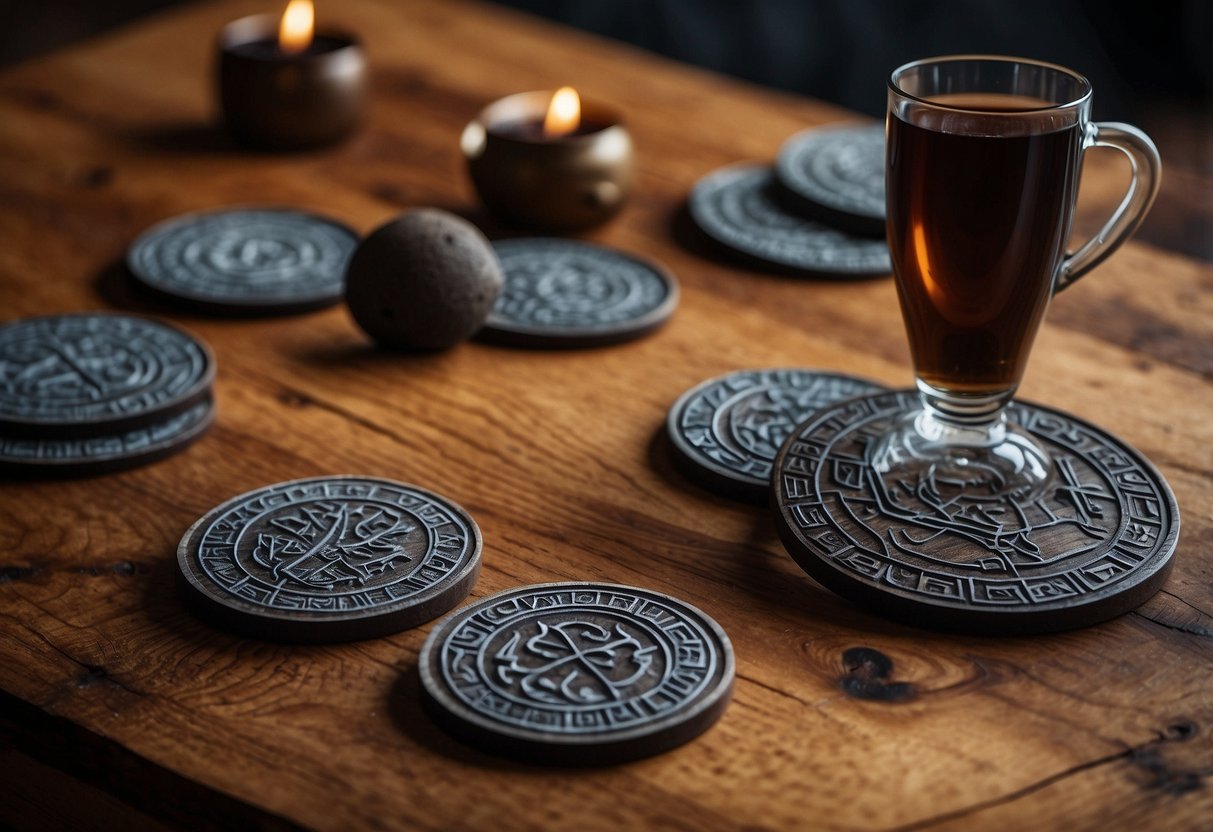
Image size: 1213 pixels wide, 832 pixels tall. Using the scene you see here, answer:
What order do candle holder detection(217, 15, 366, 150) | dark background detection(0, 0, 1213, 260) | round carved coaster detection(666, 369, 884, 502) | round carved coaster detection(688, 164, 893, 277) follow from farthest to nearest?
dark background detection(0, 0, 1213, 260) → candle holder detection(217, 15, 366, 150) → round carved coaster detection(688, 164, 893, 277) → round carved coaster detection(666, 369, 884, 502)

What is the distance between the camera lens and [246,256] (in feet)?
4.57

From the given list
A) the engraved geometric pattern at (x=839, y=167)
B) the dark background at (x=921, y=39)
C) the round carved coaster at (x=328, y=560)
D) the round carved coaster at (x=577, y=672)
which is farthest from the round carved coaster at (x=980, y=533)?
the dark background at (x=921, y=39)

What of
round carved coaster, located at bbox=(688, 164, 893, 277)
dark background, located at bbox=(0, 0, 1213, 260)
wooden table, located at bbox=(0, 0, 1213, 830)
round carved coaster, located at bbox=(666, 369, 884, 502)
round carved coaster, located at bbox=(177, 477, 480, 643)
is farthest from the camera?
dark background, located at bbox=(0, 0, 1213, 260)

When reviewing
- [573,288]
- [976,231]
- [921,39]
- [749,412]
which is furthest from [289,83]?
[921,39]

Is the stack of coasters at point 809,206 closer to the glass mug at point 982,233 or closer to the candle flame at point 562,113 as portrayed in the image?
the candle flame at point 562,113

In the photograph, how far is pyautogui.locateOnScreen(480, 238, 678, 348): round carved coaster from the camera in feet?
4.16

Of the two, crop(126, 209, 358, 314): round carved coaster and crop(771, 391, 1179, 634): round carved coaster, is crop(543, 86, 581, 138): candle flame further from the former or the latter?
crop(771, 391, 1179, 634): round carved coaster

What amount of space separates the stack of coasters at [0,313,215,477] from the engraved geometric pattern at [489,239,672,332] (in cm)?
28

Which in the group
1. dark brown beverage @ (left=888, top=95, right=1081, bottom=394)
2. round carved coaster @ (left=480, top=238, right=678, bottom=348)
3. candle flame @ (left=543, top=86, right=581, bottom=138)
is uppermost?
dark brown beverage @ (left=888, top=95, right=1081, bottom=394)

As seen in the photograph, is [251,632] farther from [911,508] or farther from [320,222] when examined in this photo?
[320,222]

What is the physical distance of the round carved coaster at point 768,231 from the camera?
4.62 ft

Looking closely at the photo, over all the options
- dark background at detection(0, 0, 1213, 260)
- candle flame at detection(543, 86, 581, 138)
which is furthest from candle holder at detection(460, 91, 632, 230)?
dark background at detection(0, 0, 1213, 260)

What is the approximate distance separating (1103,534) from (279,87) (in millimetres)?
1087

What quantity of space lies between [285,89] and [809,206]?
2.04ft
